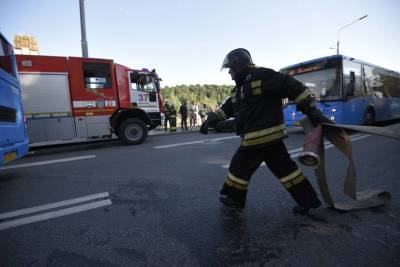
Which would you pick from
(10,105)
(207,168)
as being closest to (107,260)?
(207,168)

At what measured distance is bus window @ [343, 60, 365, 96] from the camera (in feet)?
29.6

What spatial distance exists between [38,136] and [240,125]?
24.8 ft

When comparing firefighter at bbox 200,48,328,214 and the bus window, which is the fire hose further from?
the bus window

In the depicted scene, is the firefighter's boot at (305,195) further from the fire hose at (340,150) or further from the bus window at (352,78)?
the bus window at (352,78)

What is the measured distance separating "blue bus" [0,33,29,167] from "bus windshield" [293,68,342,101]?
28.9ft

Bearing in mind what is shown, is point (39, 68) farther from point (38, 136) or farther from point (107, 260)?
point (107, 260)

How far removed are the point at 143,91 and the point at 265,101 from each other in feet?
26.0

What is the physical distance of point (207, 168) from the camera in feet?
15.8

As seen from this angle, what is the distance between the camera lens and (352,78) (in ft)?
30.1

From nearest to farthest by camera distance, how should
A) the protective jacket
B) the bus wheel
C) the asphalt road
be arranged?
the asphalt road < the protective jacket < the bus wheel


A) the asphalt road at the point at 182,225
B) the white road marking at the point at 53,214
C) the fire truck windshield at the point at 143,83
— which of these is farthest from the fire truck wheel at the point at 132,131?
the white road marking at the point at 53,214

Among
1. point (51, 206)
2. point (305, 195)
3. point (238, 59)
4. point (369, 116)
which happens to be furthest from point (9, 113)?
point (369, 116)

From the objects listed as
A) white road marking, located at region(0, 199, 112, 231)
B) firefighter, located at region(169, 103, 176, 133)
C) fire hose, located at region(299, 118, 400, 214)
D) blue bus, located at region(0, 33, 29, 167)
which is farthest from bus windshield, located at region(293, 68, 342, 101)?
blue bus, located at region(0, 33, 29, 167)

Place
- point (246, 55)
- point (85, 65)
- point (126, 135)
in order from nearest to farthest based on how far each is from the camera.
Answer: point (246, 55) < point (85, 65) < point (126, 135)
